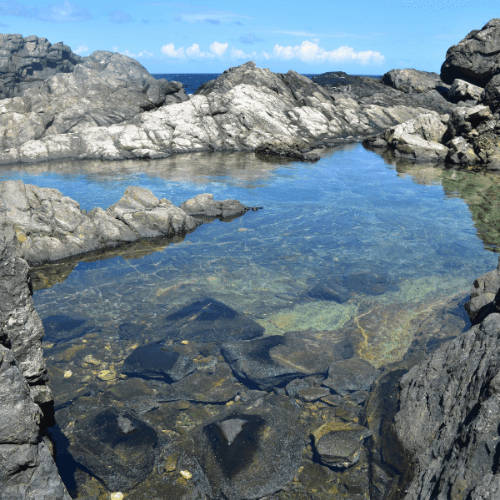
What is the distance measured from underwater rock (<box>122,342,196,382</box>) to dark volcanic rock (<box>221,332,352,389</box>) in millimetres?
1474

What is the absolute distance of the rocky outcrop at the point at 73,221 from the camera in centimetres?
2317

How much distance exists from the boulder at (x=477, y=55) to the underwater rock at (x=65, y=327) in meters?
79.6

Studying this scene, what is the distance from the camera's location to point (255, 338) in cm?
1562

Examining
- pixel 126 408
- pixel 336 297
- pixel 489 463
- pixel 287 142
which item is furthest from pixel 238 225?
→ pixel 287 142

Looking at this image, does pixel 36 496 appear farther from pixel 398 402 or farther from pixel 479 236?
pixel 479 236

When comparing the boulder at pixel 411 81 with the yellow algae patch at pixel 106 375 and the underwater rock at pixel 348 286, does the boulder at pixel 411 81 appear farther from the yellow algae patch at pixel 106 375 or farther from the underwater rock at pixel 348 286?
the yellow algae patch at pixel 106 375

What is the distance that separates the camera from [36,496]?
6.10 meters

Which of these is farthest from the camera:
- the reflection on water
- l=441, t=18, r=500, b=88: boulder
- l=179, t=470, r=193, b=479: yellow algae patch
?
l=441, t=18, r=500, b=88: boulder

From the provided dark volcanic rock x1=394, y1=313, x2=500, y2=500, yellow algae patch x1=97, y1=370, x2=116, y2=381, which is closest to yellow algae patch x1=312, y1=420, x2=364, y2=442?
dark volcanic rock x1=394, y1=313, x2=500, y2=500

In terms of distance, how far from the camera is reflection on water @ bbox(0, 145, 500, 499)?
9.77 meters

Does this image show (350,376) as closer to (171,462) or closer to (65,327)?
(171,462)

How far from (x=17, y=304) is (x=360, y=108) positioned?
246 feet

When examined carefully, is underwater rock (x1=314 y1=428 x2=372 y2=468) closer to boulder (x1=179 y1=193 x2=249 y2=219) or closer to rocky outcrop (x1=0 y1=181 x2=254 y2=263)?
rocky outcrop (x1=0 y1=181 x2=254 y2=263)

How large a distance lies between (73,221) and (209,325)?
12.9m
